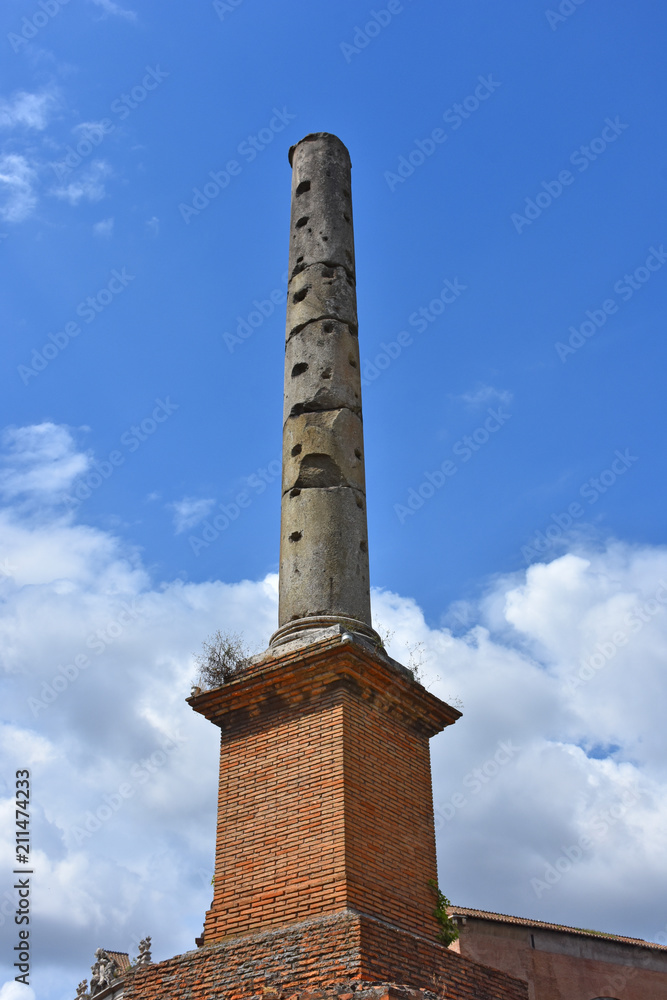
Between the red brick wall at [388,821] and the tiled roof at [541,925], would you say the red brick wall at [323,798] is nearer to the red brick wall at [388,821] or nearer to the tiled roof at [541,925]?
the red brick wall at [388,821]

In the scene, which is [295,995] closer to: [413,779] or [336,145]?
[413,779]

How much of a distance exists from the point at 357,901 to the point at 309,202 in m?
7.35

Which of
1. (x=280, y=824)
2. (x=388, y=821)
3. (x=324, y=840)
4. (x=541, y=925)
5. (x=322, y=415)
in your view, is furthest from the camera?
(x=541, y=925)

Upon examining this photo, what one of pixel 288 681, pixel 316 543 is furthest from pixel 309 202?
pixel 288 681

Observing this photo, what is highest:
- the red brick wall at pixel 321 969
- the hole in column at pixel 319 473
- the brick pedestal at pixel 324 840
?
the hole in column at pixel 319 473

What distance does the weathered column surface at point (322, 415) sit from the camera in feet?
26.7

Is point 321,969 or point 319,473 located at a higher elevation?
point 319,473

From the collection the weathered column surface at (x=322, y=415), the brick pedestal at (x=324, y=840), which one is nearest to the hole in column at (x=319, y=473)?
the weathered column surface at (x=322, y=415)

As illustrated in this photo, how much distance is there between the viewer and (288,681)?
24.1 ft

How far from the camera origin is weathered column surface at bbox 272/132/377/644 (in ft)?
26.7

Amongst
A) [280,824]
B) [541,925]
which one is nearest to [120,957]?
[541,925]

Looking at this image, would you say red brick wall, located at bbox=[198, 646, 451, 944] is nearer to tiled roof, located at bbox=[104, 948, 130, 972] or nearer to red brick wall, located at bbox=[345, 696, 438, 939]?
red brick wall, located at bbox=[345, 696, 438, 939]

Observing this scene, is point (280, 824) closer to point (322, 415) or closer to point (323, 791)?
point (323, 791)

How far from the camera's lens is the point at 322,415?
8.94 meters
